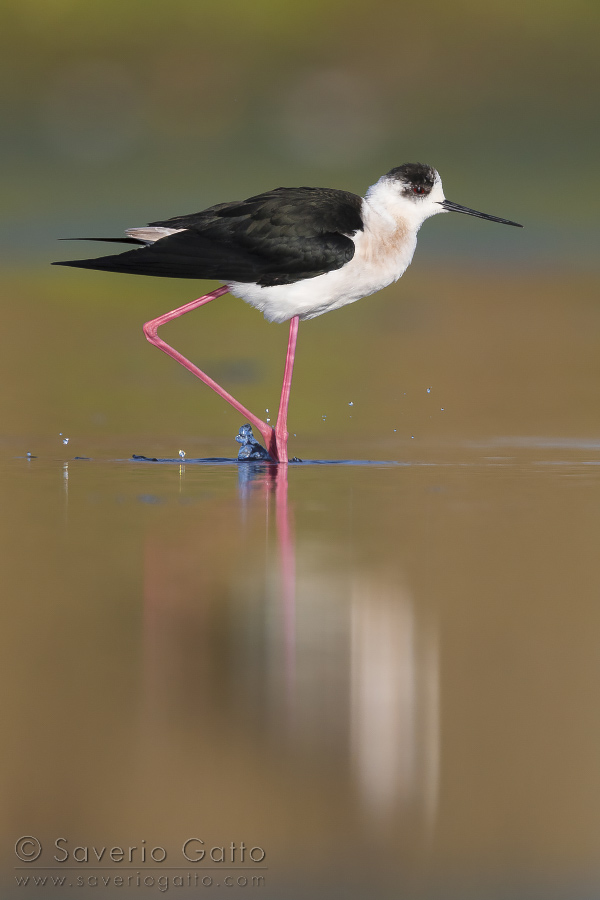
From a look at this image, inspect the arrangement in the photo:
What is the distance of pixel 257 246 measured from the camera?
17.8 ft

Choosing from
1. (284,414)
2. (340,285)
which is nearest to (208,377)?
(284,414)

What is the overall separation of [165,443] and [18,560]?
326cm

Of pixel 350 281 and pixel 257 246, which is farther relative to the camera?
pixel 350 281

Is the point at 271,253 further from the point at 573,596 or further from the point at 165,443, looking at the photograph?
the point at 573,596

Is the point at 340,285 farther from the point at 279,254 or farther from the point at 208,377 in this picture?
the point at 208,377

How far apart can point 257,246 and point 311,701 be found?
3890mm

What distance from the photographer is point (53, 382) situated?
788cm

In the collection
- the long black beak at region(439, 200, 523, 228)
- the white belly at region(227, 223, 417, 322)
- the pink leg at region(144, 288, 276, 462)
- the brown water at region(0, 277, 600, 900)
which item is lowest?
the brown water at region(0, 277, 600, 900)

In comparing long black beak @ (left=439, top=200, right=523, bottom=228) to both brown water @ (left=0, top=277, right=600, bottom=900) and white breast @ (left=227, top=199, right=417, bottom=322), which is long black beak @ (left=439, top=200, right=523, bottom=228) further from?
brown water @ (left=0, top=277, right=600, bottom=900)

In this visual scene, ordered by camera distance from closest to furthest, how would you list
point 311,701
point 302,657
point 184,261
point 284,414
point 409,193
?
point 311,701, point 302,657, point 184,261, point 284,414, point 409,193

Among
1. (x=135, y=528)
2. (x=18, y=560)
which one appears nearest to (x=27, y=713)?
(x=18, y=560)

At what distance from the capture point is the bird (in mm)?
5363

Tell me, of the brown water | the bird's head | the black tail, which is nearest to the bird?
the black tail

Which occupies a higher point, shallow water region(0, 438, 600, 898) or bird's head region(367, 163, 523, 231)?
bird's head region(367, 163, 523, 231)
